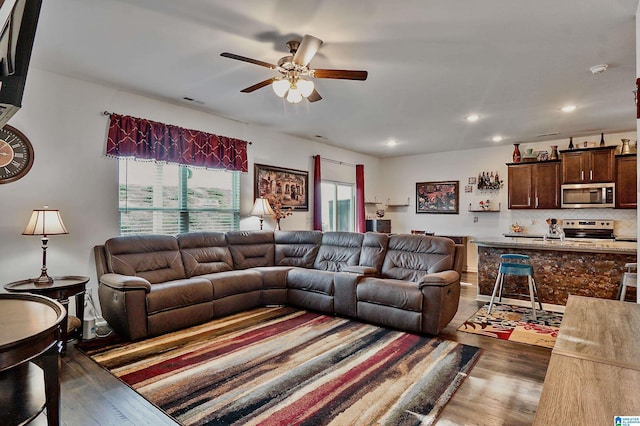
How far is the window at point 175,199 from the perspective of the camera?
4145 mm

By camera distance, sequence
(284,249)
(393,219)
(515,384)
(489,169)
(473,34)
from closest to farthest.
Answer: (515,384)
(473,34)
(284,249)
(489,169)
(393,219)

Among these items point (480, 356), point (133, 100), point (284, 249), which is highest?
point (133, 100)

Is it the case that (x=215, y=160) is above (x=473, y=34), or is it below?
below

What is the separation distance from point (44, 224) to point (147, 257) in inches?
42.6

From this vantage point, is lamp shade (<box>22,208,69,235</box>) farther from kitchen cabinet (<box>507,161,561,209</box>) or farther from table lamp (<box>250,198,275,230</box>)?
kitchen cabinet (<box>507,161,561,209</box>)

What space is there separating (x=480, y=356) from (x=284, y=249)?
3026 millimetres

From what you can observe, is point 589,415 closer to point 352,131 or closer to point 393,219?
point 352,131

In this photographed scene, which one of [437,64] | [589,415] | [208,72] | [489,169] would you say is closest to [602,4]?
[437,64]

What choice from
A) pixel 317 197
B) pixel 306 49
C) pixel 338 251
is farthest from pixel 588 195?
pixel 306 49

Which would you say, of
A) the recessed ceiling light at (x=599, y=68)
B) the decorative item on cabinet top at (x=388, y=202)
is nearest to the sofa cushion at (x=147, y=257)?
the recessed ceiling light at (x=599, y=68)

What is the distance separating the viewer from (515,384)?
2539mm

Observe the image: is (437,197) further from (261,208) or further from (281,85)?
(281,85)

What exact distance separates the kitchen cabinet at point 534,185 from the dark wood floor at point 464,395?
13.3 ft

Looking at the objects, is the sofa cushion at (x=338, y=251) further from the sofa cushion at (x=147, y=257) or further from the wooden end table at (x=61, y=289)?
the wooden end table at (x=61, y=289)
